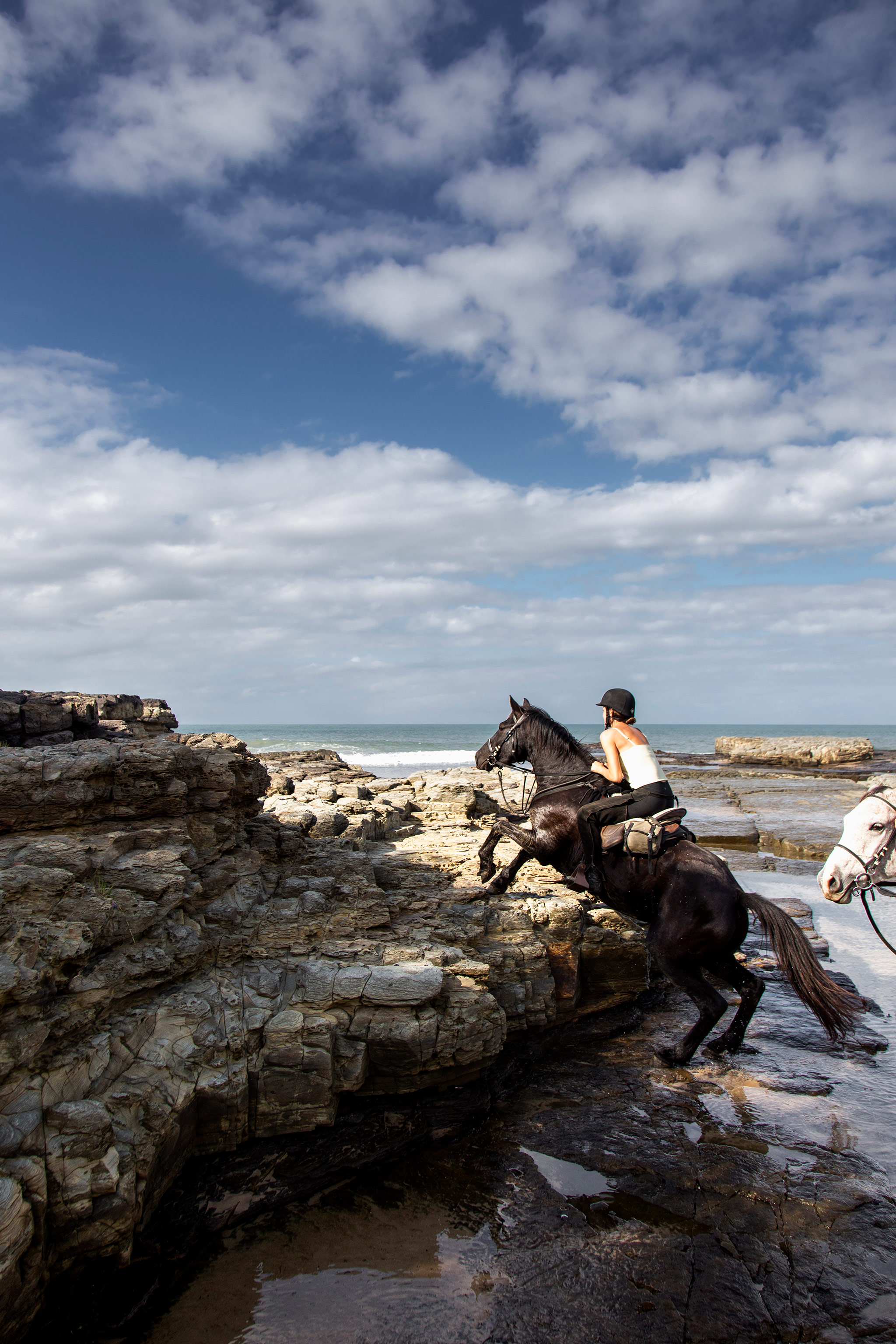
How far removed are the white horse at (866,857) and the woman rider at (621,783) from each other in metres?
1.64

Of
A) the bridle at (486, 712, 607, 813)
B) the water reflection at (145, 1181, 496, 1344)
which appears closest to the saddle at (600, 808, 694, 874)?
the bridle at (486, 712, 607, 813)

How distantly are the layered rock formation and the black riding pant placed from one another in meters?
1.02

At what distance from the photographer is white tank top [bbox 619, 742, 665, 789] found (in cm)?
673

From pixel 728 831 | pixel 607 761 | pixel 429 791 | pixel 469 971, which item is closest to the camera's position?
pixel 469 971

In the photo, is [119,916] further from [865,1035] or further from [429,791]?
[429,791]

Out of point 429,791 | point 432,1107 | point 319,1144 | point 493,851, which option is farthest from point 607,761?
point 429,791

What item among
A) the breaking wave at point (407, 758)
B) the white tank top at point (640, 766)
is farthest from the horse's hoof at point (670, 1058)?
the breaking wave at point (407, 758)

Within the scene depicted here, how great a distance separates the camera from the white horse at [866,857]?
501 cm

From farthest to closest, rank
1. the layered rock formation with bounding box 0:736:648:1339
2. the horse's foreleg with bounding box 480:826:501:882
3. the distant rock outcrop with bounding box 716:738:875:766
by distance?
the distant rock outcrop with bounding box 716:738:875:766
the horse's foreleg with bounding box 480:826:501:882
the layered rock formation with bounding box 0:736:648:1339

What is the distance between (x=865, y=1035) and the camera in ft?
22.1

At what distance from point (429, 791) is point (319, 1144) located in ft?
29.0

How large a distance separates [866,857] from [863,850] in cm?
5

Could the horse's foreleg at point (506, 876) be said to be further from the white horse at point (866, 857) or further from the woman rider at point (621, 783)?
the white horse at point (866, 857)

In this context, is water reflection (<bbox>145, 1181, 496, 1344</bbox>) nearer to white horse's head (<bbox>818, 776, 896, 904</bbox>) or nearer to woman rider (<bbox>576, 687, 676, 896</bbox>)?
woman rider (<bbox>576, 687, 676, 896</bbox>)
